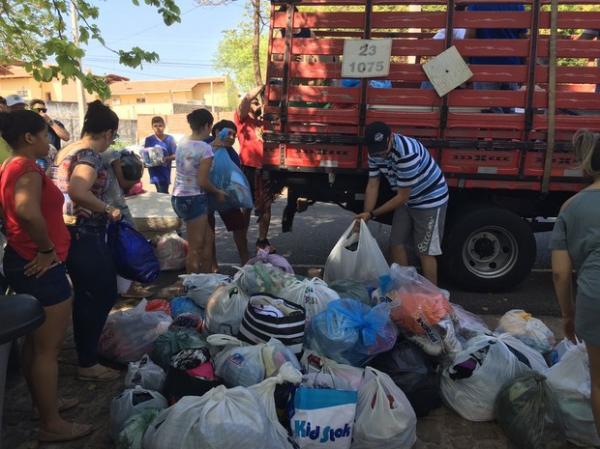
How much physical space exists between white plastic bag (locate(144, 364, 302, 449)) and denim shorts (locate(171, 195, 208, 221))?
2395 millimetres

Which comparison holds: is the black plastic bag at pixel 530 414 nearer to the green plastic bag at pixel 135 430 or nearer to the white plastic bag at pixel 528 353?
the white plastic bag at pixel 528 353

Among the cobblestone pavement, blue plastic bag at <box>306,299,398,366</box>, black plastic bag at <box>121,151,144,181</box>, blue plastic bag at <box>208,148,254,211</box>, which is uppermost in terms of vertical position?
black plastic bag at <box>121,151,144,181</box>

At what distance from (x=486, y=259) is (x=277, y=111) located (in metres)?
2.43

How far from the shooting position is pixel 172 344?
10.2ft

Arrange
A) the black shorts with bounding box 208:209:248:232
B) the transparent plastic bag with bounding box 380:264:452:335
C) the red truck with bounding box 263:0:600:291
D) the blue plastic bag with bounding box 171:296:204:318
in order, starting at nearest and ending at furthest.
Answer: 1. the transparent plastic bag with bounding box 380:264:452:335
2. the blue plastic bag with bounding box 171:296:204:318
3. the red truck with bounding box 263:0:600:291
4. the black shorts with bounding box 208:209:248:232

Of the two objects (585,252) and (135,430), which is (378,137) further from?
(135,430)

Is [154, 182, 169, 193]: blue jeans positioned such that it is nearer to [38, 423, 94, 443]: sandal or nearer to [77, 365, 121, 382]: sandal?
[77, 365, 121, 382]: sandal

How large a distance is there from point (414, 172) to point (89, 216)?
7.82ft

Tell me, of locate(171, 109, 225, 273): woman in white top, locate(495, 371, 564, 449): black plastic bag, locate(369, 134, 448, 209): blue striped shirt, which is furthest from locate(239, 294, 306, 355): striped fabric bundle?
locate(171, 109, 225, 273): woman in white top

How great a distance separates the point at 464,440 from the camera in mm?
2770

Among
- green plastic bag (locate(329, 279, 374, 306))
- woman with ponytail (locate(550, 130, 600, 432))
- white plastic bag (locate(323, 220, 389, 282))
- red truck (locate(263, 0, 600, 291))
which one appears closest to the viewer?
woman with ponytail (locate(550, 130, 600, 432))

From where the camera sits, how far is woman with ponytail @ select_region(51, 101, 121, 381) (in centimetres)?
293

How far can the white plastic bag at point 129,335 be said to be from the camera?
3.46 meters

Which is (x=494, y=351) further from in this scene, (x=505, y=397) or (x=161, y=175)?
(x=161, y=175)
